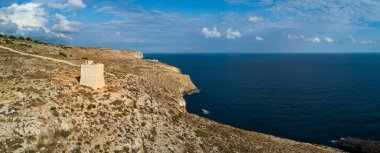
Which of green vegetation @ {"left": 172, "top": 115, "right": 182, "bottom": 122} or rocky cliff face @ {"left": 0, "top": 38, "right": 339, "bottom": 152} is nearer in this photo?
rocky cliff face @ {"left": 0, "top": 38, "right": 339, "bottom": 152}

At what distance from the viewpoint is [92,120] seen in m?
54.2

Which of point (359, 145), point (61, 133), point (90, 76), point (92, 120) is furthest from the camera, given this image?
point (359, 145)

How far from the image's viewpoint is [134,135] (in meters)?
55.4

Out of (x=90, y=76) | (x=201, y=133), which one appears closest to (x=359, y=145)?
(x=201, y=133)

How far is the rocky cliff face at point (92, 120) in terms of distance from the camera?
4859cm

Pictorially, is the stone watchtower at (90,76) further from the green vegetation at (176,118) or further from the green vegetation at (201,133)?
the green vegetation at (201,133)

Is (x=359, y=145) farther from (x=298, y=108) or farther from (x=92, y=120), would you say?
(x=92, y=120)

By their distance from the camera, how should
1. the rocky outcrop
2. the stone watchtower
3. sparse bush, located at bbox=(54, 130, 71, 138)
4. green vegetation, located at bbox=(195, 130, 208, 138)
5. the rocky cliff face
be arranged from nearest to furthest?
the rocky cliff face < sparse bush, located at bbox=(54, 130, 71, 138) < the stone watchtower < green vegetation, located at bbox=(195, 130, 208, 138) < the rocky outcrop

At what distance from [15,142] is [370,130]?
8306 cm

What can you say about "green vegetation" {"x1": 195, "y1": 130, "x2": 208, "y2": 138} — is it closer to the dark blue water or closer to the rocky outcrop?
the dark blue water

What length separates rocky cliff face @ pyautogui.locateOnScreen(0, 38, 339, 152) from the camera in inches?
1913

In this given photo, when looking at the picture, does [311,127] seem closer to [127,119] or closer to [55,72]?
[127,119]

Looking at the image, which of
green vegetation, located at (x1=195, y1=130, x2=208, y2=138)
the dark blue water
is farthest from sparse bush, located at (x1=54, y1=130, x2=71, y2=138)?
the dark blue water

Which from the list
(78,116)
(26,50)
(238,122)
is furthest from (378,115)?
(26,50)
